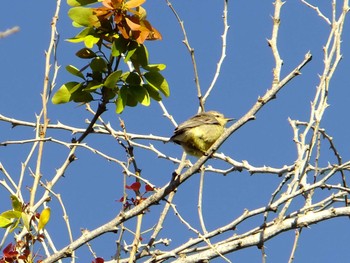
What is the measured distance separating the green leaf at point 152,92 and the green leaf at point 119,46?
0.27 meters

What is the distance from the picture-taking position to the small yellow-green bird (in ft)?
17.0

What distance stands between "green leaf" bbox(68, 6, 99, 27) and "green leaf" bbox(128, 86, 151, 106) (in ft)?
1.25

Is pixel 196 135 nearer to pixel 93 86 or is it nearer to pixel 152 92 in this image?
pixel 152 92

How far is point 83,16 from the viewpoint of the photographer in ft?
10.4

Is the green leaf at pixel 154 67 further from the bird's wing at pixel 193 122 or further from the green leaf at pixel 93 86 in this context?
the bird's wing at pixel 193 122

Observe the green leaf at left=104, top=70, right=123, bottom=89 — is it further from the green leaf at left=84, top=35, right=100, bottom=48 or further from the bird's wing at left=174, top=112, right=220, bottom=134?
the bird's wing at left=174, top=112, right=220, bottom=134

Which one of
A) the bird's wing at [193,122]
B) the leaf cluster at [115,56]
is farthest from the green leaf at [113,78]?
the bird's wing at [193,122]

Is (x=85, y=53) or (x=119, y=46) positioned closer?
(x=119, y=46)

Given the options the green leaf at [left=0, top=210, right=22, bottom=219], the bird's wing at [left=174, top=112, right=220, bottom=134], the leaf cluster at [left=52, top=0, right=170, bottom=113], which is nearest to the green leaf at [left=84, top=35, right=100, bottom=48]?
the leaf cluster at [left=52, top=0, right=170, bottom=113]

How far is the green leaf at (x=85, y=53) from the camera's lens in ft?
10.6

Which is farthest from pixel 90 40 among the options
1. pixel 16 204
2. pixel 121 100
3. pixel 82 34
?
pixel 16 204

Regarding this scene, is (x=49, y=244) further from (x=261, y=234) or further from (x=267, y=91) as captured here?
(x=267, y=91)

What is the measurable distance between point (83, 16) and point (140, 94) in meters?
0.48

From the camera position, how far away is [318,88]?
3.33m
